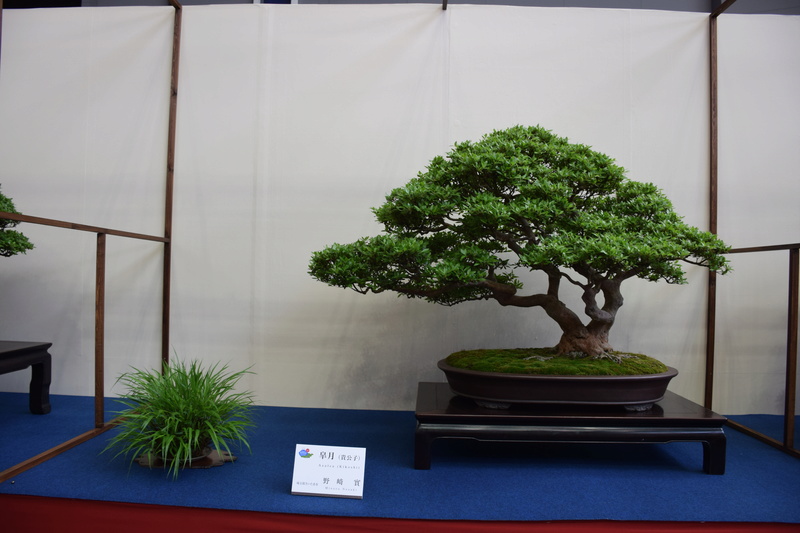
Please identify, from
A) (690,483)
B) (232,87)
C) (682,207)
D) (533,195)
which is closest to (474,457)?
(690,483)

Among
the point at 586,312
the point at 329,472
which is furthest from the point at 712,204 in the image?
the point at 329,472

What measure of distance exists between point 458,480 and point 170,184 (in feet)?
7.56

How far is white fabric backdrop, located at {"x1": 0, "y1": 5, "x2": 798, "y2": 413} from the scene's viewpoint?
2.84 m

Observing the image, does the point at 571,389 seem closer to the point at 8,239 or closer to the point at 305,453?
the point at 305,453

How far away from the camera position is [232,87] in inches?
115

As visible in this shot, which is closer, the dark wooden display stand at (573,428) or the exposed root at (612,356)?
the dark wooden display stand at (573,428)

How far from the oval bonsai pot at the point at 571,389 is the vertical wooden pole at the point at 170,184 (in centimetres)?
190

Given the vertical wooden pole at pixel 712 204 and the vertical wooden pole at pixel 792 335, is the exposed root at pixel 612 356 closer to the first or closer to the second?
the vertical wooden pole at pixel 792 335

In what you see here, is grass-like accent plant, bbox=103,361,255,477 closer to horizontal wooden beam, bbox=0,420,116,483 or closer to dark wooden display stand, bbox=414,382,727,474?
horizontal wooden beam, bbox=0,420,116,483

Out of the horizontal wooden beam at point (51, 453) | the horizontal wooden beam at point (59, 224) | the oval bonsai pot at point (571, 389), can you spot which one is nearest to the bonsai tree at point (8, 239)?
the horizontal wooden beam at point (59, 224)

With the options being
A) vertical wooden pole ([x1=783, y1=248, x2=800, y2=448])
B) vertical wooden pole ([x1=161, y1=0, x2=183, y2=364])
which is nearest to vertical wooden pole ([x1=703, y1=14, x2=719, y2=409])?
vertical wooden pole ([x1=783, y1=248, x2=800, y2=448])

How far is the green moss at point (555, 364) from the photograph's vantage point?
79.2 inches

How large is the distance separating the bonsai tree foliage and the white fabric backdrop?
0.67 meters

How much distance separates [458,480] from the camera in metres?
1.84
